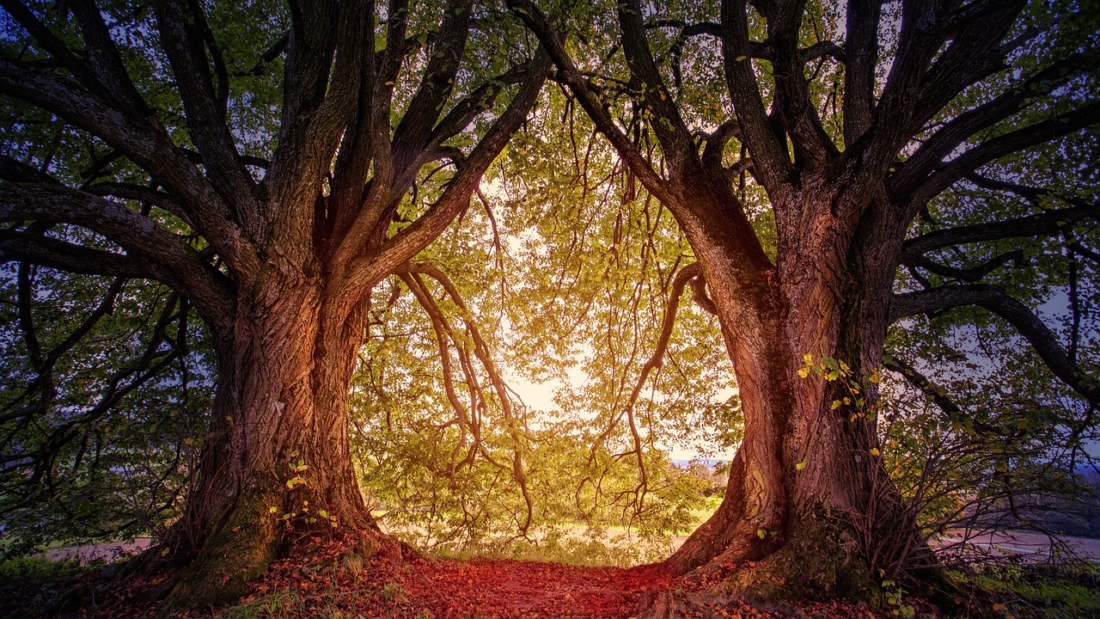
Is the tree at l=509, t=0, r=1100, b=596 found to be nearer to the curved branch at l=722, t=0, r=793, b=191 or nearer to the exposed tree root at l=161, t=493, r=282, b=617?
the curved branch at l=722, t=0, r=793, b=191

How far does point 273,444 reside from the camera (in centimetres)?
432

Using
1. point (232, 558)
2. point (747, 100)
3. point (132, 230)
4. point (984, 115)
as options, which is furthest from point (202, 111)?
point (984, 115)

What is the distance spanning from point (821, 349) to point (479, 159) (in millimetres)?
3810

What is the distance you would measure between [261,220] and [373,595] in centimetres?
343

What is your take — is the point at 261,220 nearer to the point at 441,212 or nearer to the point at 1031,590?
the point at 441,212

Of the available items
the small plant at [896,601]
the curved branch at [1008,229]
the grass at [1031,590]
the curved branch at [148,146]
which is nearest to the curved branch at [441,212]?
the curved branch at [148,146]

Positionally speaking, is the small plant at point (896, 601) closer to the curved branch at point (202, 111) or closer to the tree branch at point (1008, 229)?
the tree branch at point (1008, 229)

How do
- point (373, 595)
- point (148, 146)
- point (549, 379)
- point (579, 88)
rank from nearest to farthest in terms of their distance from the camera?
point (373, 595) < point (148, 146) < point (579, 88) < point (549, 379)

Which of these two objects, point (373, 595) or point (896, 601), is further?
point (373, 595)

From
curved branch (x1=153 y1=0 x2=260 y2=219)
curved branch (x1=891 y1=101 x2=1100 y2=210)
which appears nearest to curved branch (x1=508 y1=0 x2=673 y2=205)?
curved branch (x1=891 y1=101 x2=1100 y2=210)

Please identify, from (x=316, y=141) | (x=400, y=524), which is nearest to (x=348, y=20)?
(x=316, y=141)

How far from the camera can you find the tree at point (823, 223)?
408 cm

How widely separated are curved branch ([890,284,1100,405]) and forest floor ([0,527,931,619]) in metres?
3.21

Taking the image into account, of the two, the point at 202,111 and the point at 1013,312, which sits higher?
the point at 202,111
